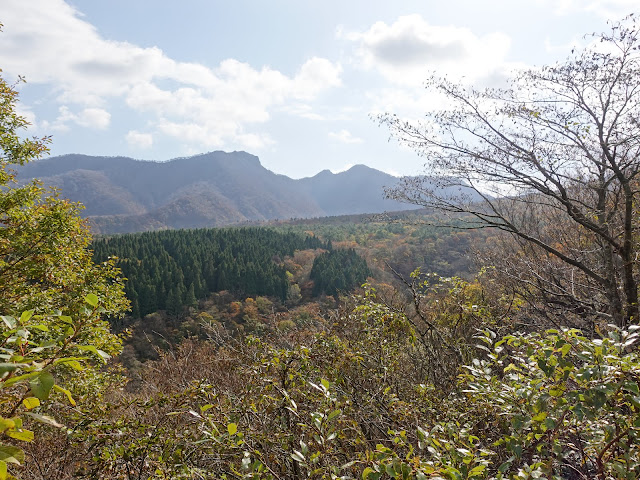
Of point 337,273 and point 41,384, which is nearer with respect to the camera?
point 41,384

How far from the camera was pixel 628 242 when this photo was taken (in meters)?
5.43

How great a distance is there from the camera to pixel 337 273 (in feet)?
171

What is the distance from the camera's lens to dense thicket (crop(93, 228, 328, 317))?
44031 millimetres

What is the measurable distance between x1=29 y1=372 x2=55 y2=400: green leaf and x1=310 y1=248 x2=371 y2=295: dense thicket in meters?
47.1

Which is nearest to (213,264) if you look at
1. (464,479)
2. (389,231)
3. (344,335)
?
(389,231)

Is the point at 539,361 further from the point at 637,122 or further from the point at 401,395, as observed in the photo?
the point at 637,122

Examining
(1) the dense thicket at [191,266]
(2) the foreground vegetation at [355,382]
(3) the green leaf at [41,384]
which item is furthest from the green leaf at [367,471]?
(1) the dense thicket at [191,266]

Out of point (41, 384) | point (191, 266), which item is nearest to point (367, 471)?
point (41, 384)

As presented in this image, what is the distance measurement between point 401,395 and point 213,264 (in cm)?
5177

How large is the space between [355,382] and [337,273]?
156ft

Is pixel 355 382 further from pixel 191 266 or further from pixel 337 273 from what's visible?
pixel 191 266

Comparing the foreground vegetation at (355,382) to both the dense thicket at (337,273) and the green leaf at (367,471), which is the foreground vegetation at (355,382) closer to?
the green leaf at (367,471)

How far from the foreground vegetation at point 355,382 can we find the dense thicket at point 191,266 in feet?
106

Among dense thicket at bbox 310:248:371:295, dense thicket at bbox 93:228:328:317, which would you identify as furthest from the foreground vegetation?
dense thicket at bbox 310:248:371:295
